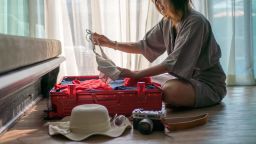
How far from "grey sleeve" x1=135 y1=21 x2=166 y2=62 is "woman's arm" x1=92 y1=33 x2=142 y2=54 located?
0.03 metres

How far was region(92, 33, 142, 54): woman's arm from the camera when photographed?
5.76 feet

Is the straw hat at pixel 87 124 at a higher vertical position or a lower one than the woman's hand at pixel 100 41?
lower

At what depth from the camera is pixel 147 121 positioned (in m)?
1.18

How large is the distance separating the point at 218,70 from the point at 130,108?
0.51m

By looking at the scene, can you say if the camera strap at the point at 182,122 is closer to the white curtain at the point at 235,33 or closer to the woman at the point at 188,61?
the woman at the point at 188,61

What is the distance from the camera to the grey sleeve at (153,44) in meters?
1.78

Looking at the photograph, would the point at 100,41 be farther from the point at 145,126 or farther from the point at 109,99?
the point at 145,126

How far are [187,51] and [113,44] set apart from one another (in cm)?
47

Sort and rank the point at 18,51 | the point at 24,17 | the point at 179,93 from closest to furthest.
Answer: the point at 18,51
the point at 179,93
the point at 24,17

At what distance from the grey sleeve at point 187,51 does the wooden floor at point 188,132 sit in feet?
0.64

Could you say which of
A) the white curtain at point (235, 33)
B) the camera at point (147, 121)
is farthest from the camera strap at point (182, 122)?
the white curtain at point (235, 33)

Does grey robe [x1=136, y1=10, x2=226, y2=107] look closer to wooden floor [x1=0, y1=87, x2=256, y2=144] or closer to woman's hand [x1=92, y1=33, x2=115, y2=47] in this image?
wooden floor [x1=0, y1=87, x2=256, y2=144]

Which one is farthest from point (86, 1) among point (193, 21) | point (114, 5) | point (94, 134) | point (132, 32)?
point (94, 134)

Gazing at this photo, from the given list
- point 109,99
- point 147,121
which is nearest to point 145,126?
point 147,121
